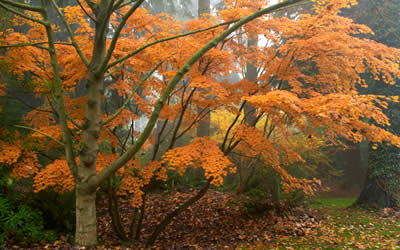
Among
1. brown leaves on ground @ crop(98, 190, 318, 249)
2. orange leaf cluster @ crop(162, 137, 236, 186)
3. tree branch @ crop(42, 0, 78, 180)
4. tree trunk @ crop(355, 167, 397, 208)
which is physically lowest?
brown leaves on ground @ crop(98, 190, 318, 249)

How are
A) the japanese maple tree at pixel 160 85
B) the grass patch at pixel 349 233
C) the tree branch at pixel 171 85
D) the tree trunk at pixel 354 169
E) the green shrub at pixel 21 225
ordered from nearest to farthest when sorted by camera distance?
the tree branch at pixel 171 85 < the japanese maple tree at pixel 160 85 < the green shrub at pixel 21 225 < the grass patch at pixel 349 233 < the tree trunk at pixel 354 169

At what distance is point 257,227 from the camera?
200 inches

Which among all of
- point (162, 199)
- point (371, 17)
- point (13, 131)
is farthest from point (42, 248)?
point (371, 17)

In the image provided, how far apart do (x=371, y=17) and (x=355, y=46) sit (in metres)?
4.65

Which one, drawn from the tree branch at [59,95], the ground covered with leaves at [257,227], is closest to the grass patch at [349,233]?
the ground covered with leaves at [257,227]

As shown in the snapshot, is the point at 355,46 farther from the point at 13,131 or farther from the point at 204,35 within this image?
the point at 13,131

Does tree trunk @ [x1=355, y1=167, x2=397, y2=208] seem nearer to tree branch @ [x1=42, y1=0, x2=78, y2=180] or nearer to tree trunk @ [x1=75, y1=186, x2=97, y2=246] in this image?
tree trunk @ [x1=75, y1=186, x2=97, y2=246]

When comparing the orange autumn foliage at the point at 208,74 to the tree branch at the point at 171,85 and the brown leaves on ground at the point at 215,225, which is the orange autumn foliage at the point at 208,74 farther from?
the brown leaves on ground at the point at 215,225

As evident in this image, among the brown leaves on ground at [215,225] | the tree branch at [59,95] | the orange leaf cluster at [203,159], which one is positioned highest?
the tree branch at [59,95]

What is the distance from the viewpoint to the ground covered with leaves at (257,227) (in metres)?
4.19

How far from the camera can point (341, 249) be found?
3.80 meters

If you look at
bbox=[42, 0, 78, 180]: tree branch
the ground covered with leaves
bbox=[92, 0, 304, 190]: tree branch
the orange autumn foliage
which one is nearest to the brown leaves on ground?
the ground covered with leaves

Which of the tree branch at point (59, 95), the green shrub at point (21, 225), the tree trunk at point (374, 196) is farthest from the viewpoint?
the tree trunk at point (374, 196)

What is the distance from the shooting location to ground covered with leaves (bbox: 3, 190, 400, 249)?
4.19 m
